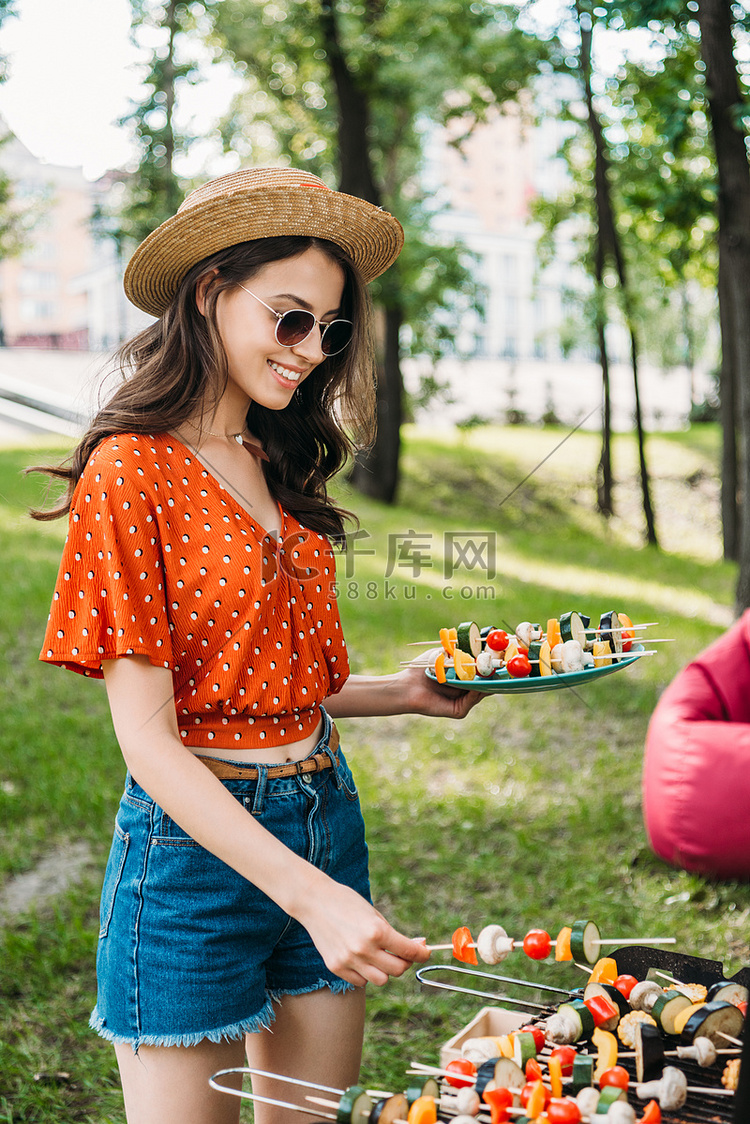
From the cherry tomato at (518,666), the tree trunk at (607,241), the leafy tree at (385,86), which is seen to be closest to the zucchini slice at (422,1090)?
the cherry tomato at (518,666)

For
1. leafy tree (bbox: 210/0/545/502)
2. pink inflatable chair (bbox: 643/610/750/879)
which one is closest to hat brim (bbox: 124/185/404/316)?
pink inflatable chair (bbox: 643/610/750/879)

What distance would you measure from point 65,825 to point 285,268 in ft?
11.1

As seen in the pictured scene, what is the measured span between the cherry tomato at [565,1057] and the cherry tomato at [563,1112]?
0.38ft

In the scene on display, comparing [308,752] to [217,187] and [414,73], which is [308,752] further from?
[414,73]

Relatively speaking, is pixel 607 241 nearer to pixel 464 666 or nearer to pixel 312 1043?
pixel 464 666

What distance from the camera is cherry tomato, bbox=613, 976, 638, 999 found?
4.91 feet

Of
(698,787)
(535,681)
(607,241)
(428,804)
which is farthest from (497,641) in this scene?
(607,241)

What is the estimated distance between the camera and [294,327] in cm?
157

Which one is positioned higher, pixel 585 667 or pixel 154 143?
pixel 154 143

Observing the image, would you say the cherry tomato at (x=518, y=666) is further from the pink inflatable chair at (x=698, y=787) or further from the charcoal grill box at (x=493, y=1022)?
the pink inflatable chair at (x=698, y=787)

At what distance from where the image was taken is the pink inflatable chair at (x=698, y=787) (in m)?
3.60

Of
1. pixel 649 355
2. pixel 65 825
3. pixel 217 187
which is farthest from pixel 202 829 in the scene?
pixel 649 355

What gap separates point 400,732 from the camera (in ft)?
18.5

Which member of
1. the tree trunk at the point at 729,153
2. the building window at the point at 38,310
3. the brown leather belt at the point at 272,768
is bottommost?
the brown leather belt at the point at 272,768
